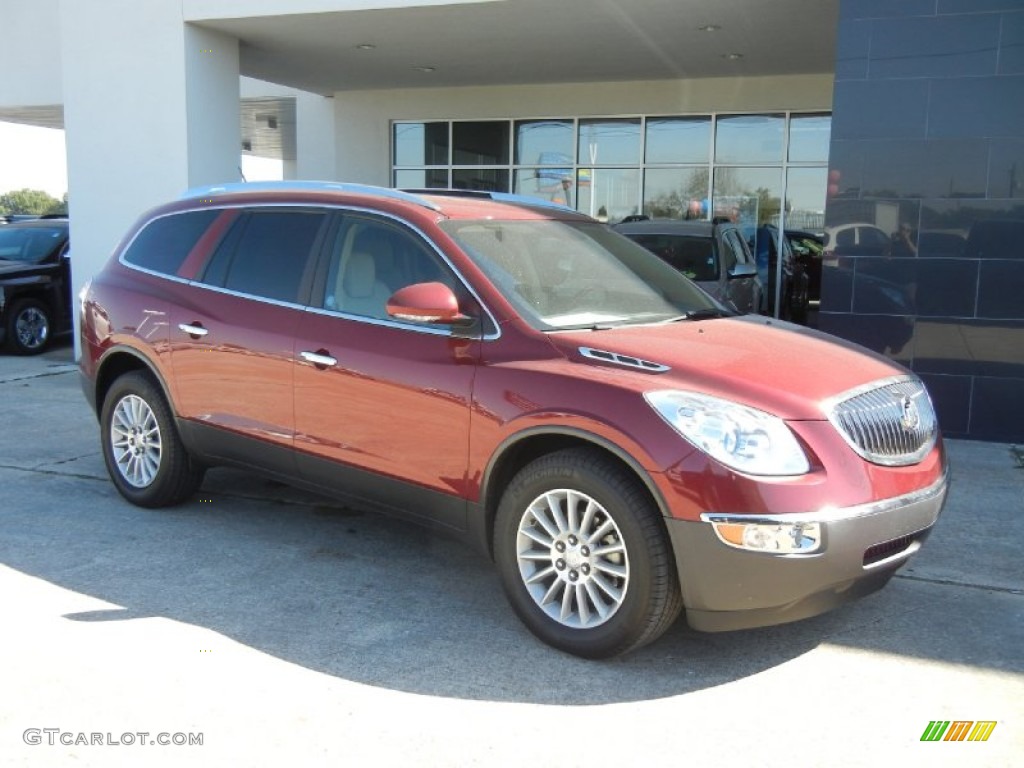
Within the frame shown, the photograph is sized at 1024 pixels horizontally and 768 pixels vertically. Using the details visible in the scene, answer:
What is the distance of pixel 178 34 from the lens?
10734 mm

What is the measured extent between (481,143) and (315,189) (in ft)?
36.3

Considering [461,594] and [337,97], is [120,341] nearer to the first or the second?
[461,594]

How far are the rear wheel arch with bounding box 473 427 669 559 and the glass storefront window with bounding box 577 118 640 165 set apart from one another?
11.6 m

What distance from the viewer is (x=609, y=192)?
15.4m

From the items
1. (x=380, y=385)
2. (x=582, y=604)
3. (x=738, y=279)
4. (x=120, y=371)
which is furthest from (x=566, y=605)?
(x=738, y=279)

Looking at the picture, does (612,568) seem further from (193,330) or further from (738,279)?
(738,279)

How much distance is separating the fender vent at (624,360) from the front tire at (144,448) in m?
2.90

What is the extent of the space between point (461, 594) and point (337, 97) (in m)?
13.2

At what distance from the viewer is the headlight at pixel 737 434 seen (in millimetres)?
3551

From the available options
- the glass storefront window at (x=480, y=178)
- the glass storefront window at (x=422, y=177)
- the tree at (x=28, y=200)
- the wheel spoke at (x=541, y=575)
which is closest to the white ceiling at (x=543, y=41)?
the glass storefront window at (x=480, y=178)

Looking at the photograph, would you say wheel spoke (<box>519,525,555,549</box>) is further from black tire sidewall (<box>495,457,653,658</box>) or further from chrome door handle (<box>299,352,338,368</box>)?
chrome door handle (<box>299,352,338,368</box>)

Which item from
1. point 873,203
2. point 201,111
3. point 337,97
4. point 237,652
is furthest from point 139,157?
point 237,652

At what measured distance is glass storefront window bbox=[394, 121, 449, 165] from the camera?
16016mm

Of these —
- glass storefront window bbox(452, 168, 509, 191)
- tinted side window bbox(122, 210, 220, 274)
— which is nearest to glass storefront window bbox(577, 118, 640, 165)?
glass storefront window bbox(452, 168, 509, 191)
